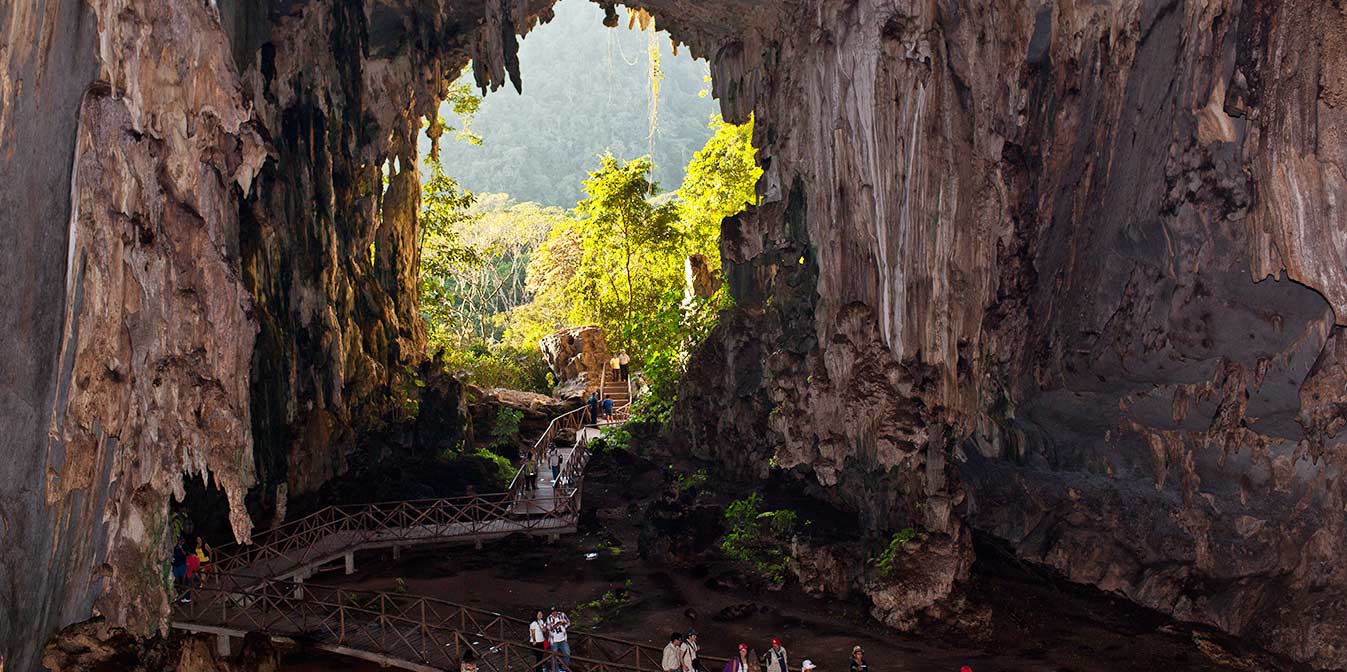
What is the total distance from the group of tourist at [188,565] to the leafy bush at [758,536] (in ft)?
33.6

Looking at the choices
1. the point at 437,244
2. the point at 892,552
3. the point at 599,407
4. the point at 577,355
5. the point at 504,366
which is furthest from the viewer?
the point at 577,355

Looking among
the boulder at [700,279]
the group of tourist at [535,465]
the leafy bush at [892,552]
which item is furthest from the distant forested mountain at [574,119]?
the leafy bush at [892,552]

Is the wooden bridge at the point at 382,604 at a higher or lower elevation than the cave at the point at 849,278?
lower

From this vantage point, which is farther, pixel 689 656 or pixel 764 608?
pixel 764 608

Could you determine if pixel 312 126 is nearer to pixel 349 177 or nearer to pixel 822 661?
pixel 349 177

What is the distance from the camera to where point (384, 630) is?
16.2 metres

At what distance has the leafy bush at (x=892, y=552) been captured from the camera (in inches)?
767

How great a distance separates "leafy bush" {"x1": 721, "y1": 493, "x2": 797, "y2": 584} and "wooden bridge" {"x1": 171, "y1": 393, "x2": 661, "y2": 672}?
3.54 meters

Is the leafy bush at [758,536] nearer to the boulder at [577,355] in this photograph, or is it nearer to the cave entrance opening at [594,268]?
the cave entrance opening at [594,268]

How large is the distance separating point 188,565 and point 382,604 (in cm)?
421

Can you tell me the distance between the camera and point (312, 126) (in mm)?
25578

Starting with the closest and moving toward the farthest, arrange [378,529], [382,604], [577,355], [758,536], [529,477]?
[382,604] < [378,529] < [758,536] < [529,477] < [577,355]

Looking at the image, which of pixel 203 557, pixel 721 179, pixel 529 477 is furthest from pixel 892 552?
pixel 721 179

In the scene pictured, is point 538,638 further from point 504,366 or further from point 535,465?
point 504,366
